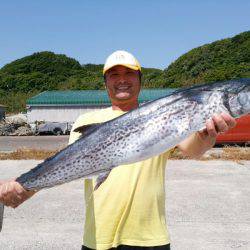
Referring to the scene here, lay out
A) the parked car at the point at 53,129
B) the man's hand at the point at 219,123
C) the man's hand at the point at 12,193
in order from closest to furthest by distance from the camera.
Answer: the man's hand at the point at 219,123 < the man's hand at the point at 12,193 < the parked car at the point at 53,129

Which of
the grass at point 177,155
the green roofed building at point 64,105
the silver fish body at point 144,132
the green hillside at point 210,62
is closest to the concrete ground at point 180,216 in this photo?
the grass at point 177,155

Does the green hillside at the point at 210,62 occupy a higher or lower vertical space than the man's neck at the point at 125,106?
higher

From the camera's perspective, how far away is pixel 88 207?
3146mm

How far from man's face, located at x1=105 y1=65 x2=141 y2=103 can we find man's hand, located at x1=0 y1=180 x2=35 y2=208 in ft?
2.80

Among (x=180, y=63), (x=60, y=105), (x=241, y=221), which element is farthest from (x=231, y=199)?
(x=180, y=63)

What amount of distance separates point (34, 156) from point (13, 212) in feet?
24.4

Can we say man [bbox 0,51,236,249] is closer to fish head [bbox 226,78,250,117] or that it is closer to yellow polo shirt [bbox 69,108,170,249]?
yellow polo shirt [bbox 69,108,170,249]

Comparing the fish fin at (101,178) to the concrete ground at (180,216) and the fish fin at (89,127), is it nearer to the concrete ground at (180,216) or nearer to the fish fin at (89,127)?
the fish fin at (89,127)

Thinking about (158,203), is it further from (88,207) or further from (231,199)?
(231,199)

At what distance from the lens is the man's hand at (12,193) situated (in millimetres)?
3078

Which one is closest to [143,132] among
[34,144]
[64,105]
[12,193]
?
Result: [12,193]

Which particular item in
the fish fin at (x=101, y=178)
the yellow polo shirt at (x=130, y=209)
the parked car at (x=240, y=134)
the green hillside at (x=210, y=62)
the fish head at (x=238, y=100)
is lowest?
the yellow polo shirt at (x=130, y=209)

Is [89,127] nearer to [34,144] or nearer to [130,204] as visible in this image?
[130,204]

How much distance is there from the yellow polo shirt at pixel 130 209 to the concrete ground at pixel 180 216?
301 centimetres
